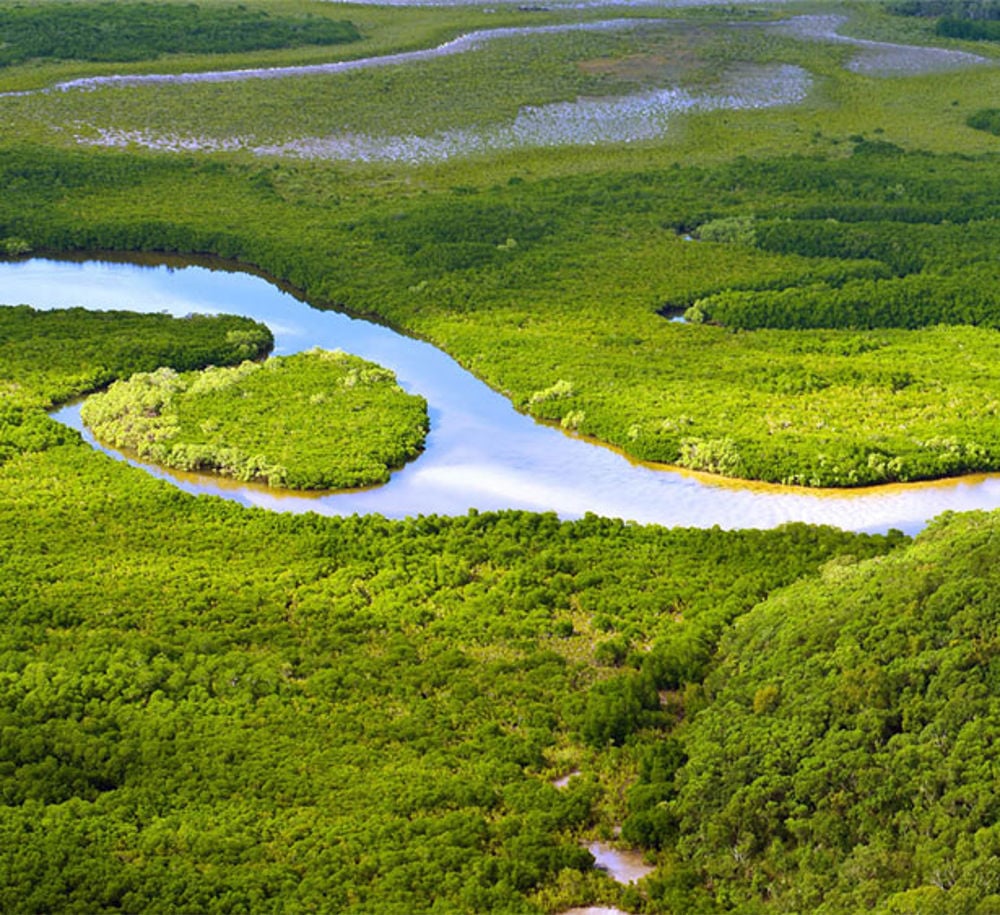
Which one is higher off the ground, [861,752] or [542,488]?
[861,752]

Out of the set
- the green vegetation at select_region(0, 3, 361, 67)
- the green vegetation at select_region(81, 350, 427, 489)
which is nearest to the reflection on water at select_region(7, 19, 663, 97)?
the green vegetation at select_region(0, 3, 361, 67)

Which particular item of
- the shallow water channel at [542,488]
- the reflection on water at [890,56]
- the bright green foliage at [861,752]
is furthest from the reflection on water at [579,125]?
the bright green foliage at [861,752]

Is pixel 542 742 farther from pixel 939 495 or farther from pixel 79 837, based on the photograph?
pixel 939 495

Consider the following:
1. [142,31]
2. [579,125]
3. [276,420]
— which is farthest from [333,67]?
[276,420]

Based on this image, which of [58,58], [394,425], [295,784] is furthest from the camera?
[58,58]

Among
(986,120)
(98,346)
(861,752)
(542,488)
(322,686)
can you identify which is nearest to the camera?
(861,752)

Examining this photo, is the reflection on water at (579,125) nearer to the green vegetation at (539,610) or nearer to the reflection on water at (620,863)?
the green vegetation at (539,610)

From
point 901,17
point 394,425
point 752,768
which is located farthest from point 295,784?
point 901,17

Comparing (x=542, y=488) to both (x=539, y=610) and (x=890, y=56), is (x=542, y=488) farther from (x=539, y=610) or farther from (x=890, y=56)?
(x=890, y=56)
